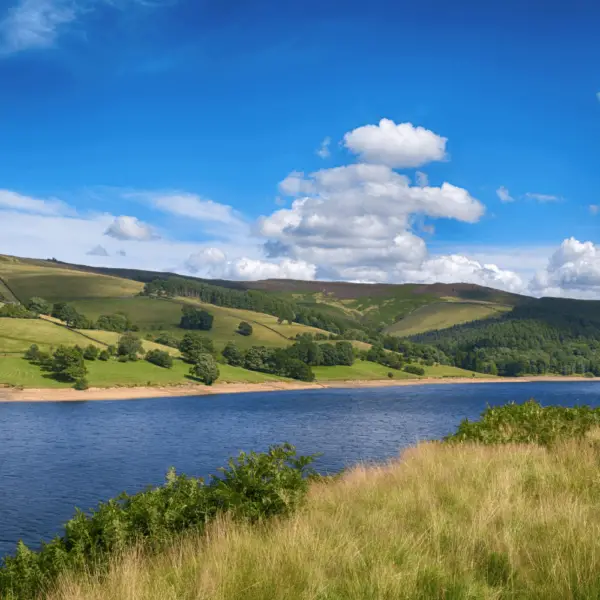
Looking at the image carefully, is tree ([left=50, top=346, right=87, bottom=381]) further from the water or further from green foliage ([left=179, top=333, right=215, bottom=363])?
green foliage ([left=179, top=333, right=215, bottom=363])

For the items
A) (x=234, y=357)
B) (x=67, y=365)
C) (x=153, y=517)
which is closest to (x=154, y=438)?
(x=153, y=517)

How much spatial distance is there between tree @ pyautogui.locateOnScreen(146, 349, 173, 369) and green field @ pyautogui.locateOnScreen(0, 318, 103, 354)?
1621 cm

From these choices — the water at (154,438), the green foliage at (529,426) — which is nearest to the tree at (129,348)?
the water at (154,438)

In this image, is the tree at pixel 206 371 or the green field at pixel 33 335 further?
the tree at pixel 206 371

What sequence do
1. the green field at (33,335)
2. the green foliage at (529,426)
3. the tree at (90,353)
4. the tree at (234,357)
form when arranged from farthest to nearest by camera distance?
the tree at (234,357)
the tree at (90,353)
the green field at (33,335)
the green foliage at (529,426)

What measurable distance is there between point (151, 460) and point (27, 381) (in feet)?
286

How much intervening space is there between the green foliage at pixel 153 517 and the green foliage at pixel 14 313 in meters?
183

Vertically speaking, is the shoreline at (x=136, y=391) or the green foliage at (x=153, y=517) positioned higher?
the green foliage at (x=153, y=517)

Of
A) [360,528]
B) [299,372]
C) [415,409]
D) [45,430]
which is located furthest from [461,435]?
[299,372]

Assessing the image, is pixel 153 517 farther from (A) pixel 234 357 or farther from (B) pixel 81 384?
(A) pixel 234 357

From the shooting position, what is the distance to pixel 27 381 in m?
129

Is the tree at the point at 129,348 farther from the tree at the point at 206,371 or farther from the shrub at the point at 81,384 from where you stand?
the shrub at the point at 81,384

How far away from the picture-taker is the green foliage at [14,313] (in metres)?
176

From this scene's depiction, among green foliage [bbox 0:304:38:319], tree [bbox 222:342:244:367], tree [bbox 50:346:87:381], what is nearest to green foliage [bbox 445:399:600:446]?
tree [bbox 50:346:87:381]
